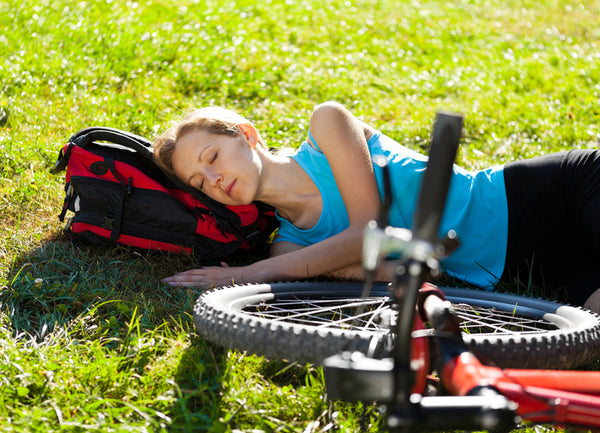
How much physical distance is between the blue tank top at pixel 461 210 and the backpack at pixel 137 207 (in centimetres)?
43

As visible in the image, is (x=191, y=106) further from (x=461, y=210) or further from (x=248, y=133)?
(x=461, y=210)

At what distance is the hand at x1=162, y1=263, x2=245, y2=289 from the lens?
2.95 m

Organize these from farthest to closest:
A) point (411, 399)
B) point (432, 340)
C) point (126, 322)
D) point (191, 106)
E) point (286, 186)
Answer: point (191, 106)
point (286, 186)
point (126, 322)
point (432, 340)
point (411, 399)

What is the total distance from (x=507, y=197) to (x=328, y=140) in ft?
3.00

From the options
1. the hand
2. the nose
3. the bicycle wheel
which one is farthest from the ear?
the bicycle wheel

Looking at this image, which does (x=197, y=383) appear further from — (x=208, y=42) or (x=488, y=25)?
(x=488, y=25)

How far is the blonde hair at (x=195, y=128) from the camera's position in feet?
10.0

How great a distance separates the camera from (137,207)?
3209 millimetres

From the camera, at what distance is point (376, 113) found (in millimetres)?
5234

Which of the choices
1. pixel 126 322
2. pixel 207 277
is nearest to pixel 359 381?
pixel 126 322

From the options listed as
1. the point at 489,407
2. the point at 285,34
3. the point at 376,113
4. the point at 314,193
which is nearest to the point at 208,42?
the point at 285,34

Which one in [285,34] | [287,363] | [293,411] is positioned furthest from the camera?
[285,34]

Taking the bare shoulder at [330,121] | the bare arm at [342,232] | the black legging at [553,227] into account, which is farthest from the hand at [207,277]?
the black legging at [553,227]

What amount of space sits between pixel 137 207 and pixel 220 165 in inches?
21.8
